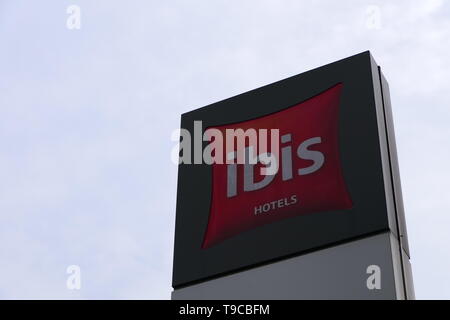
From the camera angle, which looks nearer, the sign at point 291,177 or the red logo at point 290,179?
the sign at point 291,177

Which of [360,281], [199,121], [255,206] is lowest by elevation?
[360,281]

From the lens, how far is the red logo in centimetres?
1216

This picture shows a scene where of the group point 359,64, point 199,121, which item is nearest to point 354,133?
point 359,64

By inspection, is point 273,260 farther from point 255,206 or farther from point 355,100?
point 355,100

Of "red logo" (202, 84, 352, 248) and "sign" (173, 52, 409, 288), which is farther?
"red logo" (202, 84, 352, 248)

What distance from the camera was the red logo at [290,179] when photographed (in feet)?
39.9

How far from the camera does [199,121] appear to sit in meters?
14.7

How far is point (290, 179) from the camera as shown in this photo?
41.2 feet

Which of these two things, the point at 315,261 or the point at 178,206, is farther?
the point at 178,206
